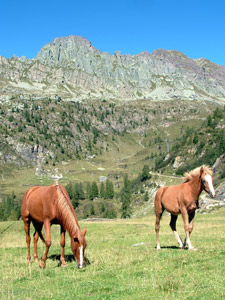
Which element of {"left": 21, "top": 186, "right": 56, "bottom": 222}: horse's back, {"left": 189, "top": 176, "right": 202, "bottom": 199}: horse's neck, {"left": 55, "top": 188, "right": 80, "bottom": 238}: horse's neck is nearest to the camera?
{"left": 55, "top": 188, "right": 80, "bottom": 238}: horse's neck

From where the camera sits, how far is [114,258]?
16.4 meters

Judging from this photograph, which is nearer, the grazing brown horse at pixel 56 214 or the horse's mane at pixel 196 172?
the grazing brown horse at pixel 56 214

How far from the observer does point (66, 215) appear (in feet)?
50.7

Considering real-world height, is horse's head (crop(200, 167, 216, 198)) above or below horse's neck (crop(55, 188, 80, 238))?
above

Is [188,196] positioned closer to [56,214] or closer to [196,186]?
[196,186]

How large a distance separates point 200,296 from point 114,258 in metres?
7.98

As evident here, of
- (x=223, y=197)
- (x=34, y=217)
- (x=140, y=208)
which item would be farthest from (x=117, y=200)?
(x=34, y=217)

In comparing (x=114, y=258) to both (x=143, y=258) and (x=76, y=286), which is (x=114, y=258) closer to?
(x=143, y=258)

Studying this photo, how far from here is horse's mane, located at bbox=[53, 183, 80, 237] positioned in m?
15.0

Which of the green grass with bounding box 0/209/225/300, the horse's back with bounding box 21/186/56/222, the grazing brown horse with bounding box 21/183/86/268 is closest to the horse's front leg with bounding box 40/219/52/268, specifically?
the grazing brown horse with bounding box 21/183/86/268

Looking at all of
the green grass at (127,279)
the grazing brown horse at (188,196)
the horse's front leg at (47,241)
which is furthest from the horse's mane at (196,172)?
the horse's front leg at (47,241)

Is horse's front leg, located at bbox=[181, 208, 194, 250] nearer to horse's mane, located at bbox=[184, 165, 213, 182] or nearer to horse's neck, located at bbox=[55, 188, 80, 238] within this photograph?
horse's mane, located at bbox=[184, 165, 213, 182]

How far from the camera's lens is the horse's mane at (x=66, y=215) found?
15027 mm

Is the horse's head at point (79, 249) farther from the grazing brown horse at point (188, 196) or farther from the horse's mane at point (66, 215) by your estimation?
the grazing brown horse at point (188, 196)
